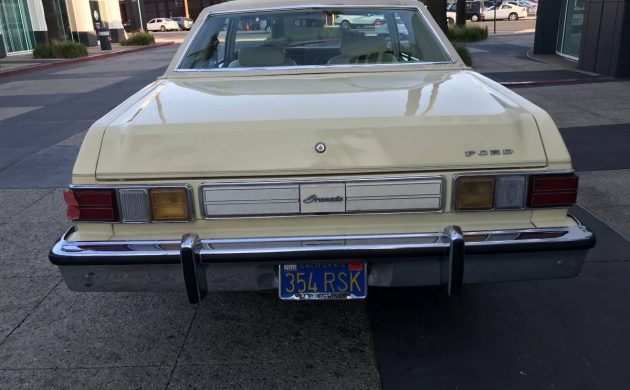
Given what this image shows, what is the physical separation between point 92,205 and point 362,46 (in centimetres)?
214

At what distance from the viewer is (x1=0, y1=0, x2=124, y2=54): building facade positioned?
2317 cm

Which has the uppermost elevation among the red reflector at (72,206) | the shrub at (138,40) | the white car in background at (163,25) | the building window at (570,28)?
the red reflector at (72,206)

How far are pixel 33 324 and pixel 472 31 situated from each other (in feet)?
72.4

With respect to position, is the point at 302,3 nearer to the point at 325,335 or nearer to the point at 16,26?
the point at 325,335

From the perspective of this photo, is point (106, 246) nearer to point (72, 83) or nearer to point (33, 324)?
point (33, 324)

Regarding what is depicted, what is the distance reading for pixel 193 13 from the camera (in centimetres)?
5953

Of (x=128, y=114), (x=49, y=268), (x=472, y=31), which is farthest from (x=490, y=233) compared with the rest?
(x=472, y=31)

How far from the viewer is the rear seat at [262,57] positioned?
3.88 metres

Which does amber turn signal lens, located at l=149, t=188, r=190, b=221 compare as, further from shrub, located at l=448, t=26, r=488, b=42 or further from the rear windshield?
shrub, located at l=448, t=26, r=488, b=42

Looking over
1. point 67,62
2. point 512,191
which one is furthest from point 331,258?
point 67,62

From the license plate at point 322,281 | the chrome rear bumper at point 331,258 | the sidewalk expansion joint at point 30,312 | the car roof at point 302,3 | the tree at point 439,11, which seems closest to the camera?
the chrome rear bumper at point 331,258

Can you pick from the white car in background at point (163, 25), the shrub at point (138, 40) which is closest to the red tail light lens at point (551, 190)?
the shrub at point (138, 40)

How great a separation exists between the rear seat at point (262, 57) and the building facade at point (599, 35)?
10.0 m

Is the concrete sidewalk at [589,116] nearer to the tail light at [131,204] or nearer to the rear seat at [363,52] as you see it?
the rear seat at [363,52]
